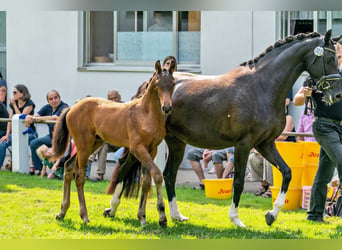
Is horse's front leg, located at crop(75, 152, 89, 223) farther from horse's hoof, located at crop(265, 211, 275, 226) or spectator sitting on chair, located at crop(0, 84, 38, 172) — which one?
spectator sitting on chair, located at crop(0, 84, 38, 172)

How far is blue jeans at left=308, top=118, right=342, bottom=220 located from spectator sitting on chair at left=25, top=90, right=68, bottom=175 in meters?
5.20

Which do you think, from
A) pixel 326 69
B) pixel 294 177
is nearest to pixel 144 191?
pixel 326 69

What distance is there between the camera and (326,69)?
24.4 ft

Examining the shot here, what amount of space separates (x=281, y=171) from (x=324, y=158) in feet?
2.69

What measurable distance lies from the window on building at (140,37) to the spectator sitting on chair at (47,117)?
6.88 feet

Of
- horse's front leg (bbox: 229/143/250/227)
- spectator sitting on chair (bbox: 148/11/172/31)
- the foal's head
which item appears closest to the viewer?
the foal's head

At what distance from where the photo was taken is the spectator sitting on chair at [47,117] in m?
11.8

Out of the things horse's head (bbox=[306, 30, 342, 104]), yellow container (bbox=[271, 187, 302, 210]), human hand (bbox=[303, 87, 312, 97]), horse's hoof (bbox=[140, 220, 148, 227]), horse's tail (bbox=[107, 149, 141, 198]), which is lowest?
yellow container (bbox=[271, 187, 302, 210])

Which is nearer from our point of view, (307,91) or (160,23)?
(307,91)

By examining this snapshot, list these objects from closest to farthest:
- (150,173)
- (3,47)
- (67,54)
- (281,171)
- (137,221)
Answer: (150,173), (281,171), (137,221), (67,54), (3,47)

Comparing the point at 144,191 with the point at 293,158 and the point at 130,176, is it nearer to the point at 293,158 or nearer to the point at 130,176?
the point at 130,176

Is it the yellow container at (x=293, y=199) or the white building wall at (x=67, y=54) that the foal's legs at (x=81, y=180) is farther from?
the white building wall at (x=67, y=54)

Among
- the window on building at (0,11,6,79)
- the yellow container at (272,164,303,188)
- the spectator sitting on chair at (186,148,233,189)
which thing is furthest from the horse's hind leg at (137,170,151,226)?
the window on building at (0,11,6,79)

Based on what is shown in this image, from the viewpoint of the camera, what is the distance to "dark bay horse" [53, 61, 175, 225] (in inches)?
278
